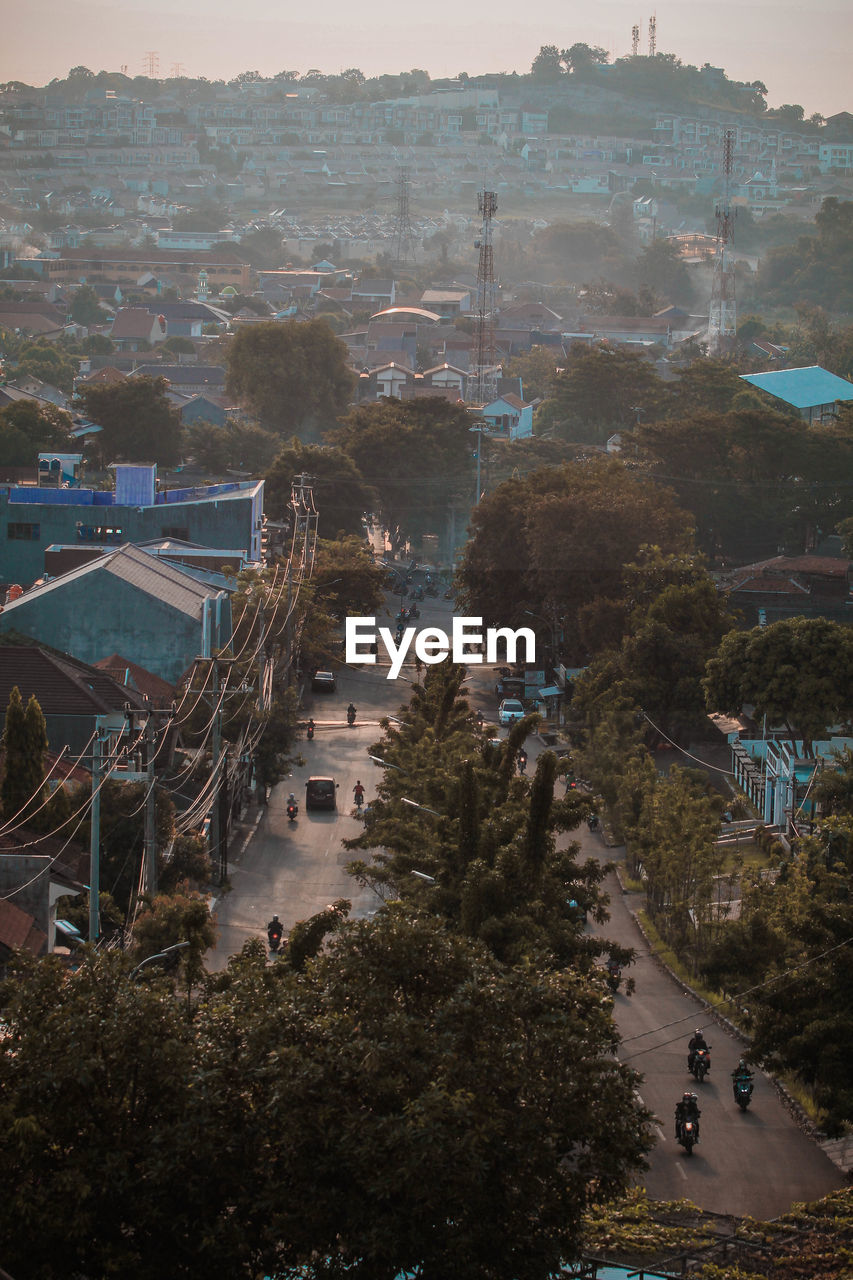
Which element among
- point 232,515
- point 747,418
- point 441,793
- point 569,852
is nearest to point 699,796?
point 441,793

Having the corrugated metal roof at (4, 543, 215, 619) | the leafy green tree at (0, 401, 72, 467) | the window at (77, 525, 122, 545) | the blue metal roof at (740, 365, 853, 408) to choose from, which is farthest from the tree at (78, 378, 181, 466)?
the corrugated metal roof at (4, 543, 215, 619)

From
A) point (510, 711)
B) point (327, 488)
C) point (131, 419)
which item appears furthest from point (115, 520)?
point (131, 419)

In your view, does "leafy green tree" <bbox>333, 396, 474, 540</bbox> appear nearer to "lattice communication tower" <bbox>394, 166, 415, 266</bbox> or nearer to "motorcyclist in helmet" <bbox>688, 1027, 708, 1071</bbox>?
"motorcyclist in helmet" <bbox>688, 1027, 708, 1071</bbox>

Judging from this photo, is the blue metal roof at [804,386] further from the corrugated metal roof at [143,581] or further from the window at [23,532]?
the corrugated metal roof at [143,581]

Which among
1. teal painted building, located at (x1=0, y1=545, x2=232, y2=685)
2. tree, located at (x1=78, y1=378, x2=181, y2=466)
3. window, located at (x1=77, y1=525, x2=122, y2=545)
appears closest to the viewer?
teal painted building, located at (x1=0, y1=545, x2=232, y2=685)

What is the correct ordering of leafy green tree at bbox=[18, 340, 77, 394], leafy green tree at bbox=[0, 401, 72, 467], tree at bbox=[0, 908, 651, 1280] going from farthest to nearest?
leafy green tree at bbox=[18, 340, 77, 394], leafy green tree at bbox=[0, 401, 72, 467], tree at bbox=[0, 908, 651, 1280]

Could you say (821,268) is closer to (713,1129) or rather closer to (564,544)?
(564,544)
